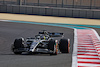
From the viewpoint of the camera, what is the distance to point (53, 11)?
31.7 metres

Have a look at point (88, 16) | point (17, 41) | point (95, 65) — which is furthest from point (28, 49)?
point (88, 16)

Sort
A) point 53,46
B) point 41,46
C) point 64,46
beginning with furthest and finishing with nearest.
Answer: point 41,46, point 64,46, point 53,46

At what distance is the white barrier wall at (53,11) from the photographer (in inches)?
1168

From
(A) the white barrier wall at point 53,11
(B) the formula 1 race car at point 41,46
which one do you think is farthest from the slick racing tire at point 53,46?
(A) the white barrier wall at point 53,11

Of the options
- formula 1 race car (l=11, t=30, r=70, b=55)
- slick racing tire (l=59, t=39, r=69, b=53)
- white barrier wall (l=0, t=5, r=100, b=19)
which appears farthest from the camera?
white barrier wall (l=0, t=5, r=100, b=19)

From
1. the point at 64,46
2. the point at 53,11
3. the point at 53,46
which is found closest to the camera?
the point at 53,46

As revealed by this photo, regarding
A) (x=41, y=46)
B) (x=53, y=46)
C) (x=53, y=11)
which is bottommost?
(x=41, y=46)

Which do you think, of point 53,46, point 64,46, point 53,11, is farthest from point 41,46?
point 53,11

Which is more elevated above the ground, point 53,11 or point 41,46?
point 53,11

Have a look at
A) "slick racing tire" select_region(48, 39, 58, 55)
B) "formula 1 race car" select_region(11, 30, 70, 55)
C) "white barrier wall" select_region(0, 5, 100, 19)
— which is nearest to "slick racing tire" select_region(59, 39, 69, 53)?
"formula 1 race car" select_region(11, 30, 70, 55)

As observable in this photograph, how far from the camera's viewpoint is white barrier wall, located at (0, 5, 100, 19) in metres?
29.7

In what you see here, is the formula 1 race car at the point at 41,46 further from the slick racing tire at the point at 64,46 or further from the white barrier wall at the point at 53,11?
the white barrier wall at the point at 53,11

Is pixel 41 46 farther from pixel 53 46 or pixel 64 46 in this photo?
pixel 64 46

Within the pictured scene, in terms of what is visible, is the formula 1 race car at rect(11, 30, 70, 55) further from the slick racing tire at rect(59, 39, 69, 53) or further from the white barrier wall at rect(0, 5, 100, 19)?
the white barrier wall at rect(0, 5, 100, 19)
